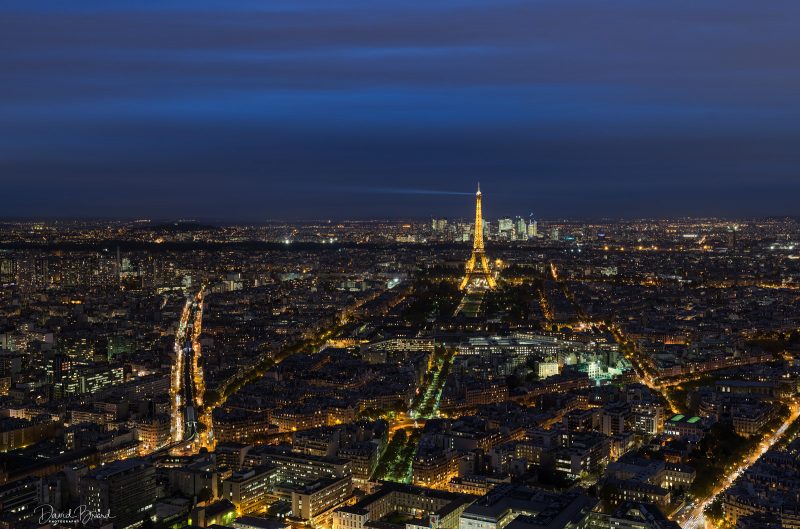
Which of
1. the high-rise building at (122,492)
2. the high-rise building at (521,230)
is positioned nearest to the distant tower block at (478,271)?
the high-rise building at (122,492)


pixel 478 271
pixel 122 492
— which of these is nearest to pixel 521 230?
pixel 478 271

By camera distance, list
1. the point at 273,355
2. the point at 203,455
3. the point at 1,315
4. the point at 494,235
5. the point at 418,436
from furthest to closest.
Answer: the point at 494,235, the point at 1,315, the point at 273,355, the point at 418,436, the point at 203,455

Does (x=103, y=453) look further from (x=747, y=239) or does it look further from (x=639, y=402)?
(x=747, y=239)

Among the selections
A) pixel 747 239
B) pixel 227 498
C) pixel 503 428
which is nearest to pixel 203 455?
pixel 227 498

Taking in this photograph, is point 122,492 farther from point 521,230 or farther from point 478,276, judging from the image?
point 521,230

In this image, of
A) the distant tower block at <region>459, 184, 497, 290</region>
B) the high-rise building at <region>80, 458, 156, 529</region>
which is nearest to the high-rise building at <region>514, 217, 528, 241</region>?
the distant tower block at <region>459, 184, 497, 290</region>
